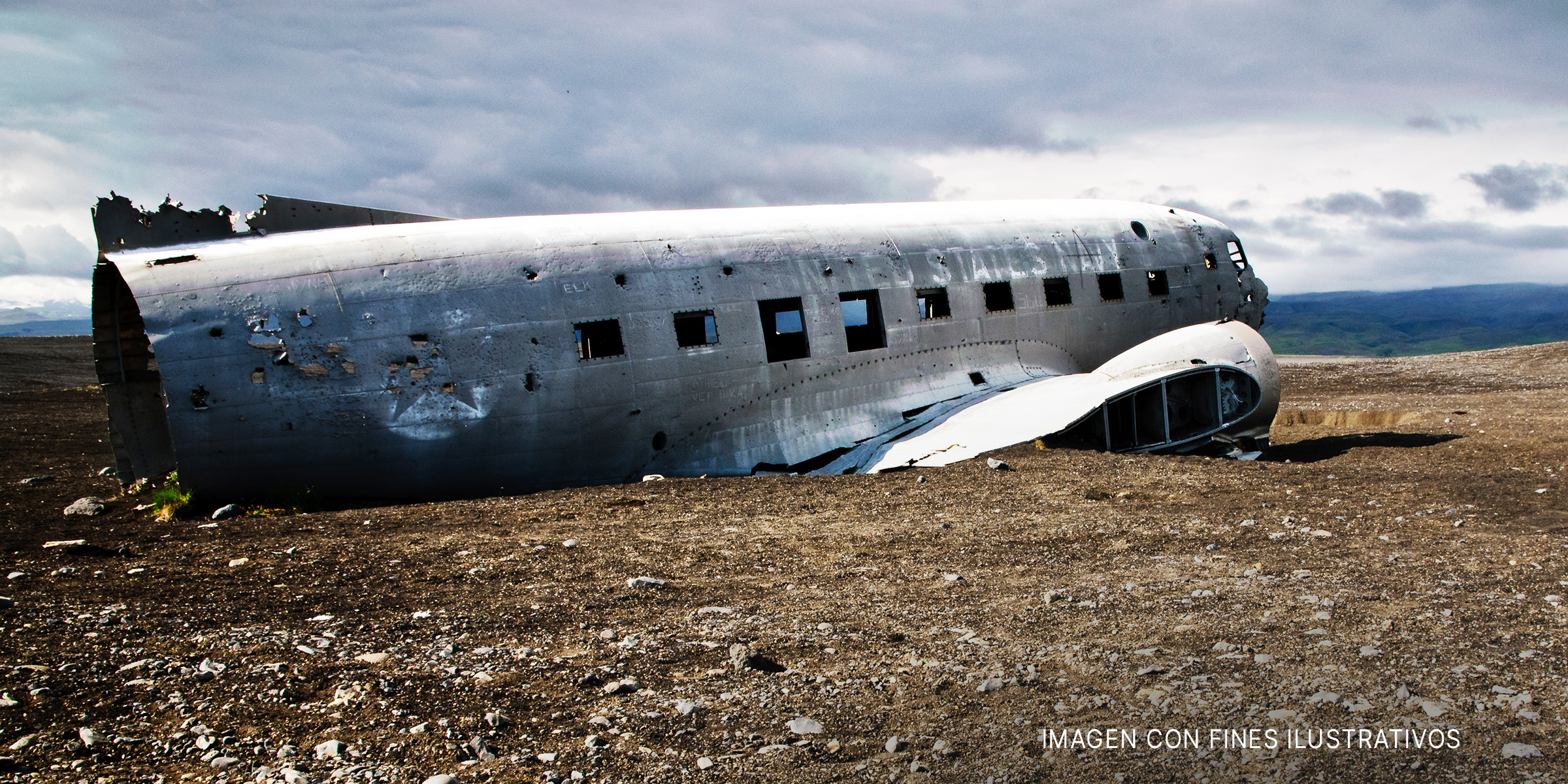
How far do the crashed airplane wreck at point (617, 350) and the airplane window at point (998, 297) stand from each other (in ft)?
0.15

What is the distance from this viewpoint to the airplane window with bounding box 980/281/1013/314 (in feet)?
48.3

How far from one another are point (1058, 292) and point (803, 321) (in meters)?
4.71

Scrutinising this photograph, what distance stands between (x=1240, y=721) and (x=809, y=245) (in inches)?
388

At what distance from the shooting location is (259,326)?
1065 centimetres

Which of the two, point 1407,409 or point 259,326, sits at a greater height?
point 259,326

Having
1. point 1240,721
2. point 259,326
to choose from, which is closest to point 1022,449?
point 1240,721

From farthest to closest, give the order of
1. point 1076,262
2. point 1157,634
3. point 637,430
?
point 1076,262
point 637,430
point 1157,634

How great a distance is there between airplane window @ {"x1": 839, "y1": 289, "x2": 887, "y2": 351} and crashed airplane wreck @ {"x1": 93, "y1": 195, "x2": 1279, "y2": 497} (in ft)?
0.11

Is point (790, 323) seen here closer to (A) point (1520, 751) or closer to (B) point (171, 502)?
(B) point (171, 502)

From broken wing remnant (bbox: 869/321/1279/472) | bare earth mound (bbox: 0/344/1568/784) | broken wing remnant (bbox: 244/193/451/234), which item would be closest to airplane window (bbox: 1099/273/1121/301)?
broken wing remnant (bbox: 869/321/1279/472)

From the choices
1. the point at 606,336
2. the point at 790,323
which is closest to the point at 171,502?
the point at 606,336

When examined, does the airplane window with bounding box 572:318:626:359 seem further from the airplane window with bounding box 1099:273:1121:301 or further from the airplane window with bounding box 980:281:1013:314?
the airplane window with bounding box 1099:273:1121:301

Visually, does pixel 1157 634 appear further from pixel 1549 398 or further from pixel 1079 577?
pixel 1549 398

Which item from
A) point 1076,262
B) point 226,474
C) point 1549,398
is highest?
point 1076,262
